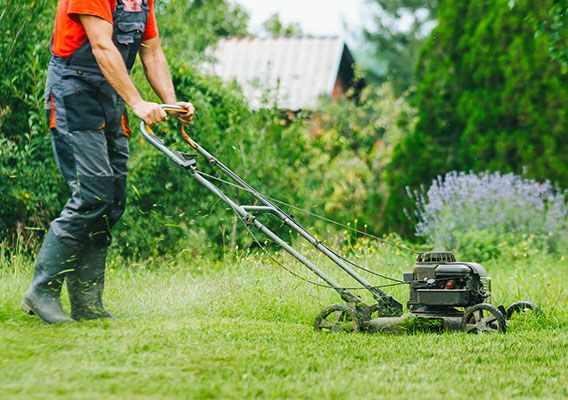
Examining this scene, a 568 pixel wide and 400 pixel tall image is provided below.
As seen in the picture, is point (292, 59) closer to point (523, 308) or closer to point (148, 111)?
point (523, 308)

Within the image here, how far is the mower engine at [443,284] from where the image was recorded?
→ 4887 mm

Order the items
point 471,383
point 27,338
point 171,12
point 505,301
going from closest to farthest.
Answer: point 471,383
point 27,338
point 505,301
point 171,12

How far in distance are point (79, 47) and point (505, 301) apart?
10.3 feet

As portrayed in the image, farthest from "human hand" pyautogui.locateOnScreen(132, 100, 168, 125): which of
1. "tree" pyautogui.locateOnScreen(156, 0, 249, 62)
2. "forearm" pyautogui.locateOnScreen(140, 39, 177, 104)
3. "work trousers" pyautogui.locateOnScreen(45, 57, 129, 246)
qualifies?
"tree" pyautogui.locateOnScreen(156, 0, 249, 62)

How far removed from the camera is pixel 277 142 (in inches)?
361

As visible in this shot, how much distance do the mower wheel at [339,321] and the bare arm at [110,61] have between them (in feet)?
4.43

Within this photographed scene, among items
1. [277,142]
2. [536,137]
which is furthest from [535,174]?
[277,142]

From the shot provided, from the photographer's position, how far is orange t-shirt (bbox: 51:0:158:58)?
4.63m

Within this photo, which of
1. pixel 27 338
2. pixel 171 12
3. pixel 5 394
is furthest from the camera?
pixel 171 12

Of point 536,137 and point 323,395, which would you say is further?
point 536,137

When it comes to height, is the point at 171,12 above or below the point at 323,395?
above

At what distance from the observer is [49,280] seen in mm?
4836

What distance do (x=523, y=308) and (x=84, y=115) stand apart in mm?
2761

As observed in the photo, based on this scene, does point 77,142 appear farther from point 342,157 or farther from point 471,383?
point 342,157
